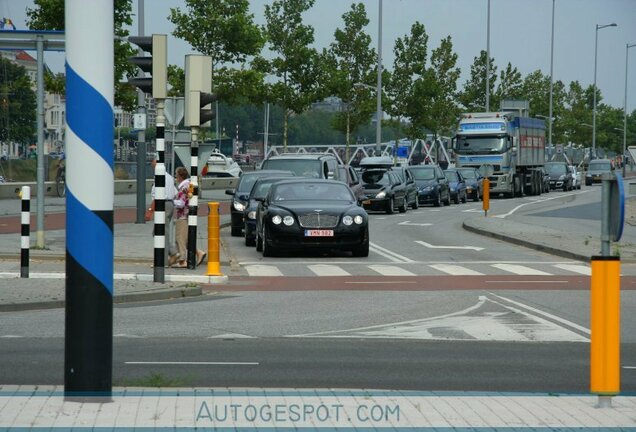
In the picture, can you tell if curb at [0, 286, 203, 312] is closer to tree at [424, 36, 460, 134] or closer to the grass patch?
the grass patch

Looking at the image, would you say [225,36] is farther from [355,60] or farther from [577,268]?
[577,268]

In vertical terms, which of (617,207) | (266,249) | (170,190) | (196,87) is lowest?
(266,249)

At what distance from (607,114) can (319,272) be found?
13532 centimetres

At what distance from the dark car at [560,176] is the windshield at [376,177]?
128ft

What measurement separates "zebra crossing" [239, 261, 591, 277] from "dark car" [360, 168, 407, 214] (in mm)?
22783

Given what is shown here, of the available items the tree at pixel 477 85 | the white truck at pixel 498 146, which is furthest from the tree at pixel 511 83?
the white truck at pixel 498 146

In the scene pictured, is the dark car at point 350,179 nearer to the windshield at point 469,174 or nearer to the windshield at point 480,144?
the windshield at point 480,144

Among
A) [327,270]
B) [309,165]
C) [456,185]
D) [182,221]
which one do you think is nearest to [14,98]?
[309,165]

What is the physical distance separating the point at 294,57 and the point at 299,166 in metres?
31.7

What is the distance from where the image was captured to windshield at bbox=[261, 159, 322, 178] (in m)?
36.6

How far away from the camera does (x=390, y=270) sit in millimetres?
23094

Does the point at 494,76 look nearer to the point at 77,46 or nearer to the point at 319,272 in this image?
the point at 319,272

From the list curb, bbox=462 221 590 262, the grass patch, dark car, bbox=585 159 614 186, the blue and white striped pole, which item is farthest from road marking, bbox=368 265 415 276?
dark car, bbox=585 159 614 186

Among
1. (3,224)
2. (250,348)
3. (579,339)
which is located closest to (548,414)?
(250,348)
